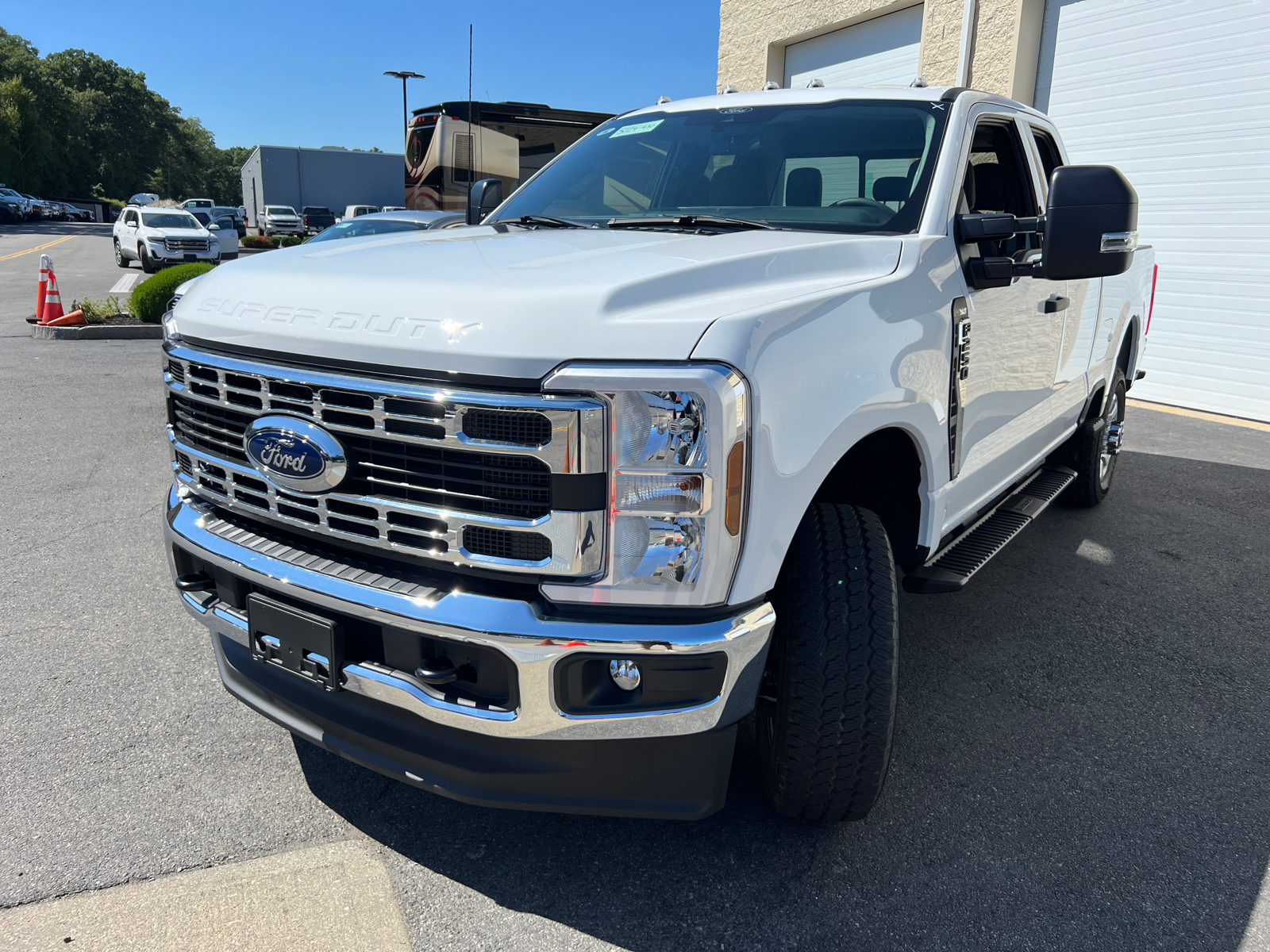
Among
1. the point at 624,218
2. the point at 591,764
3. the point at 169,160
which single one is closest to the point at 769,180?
the point at 624,218

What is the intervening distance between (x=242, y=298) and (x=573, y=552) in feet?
3.60

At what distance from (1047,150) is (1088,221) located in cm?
180

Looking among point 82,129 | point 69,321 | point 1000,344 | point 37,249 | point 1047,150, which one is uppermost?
point 82,129

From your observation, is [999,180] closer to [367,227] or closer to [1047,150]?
[1047,150]

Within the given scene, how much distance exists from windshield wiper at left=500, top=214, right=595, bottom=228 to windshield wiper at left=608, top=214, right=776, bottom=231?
14 centimetres

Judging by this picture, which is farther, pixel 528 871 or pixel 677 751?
pixel 528 871

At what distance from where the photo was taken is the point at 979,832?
7.97 ft

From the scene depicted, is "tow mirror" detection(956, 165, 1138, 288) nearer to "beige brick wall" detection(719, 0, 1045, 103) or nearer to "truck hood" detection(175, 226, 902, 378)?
"truck hood" detection(175, 226, 902, 378)

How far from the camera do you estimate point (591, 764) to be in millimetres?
1960

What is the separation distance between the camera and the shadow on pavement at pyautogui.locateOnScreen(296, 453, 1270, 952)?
2.12 m

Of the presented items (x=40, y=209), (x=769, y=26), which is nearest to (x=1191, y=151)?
(x=769, y=26)

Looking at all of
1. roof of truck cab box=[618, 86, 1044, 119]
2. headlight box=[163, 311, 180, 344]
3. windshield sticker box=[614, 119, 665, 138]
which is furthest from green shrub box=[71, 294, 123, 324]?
headlight box=[163, 311, 180, 344]

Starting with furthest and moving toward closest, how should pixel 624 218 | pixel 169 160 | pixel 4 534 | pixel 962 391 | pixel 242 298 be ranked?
pixel 169 160 → pixel 4 534 → pixel 624 218 → pixel 962 391 → pixel 242 298

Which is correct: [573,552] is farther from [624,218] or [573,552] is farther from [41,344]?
[41,344]
